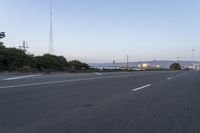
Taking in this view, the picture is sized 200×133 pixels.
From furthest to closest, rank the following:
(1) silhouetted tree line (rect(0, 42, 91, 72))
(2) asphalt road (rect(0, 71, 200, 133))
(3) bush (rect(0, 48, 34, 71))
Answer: (1) silhouetted tree line (rect(0, 42, 91, 72))
(3) bush (rect(0, 48, 34, 71))
(2) asphalt road (rect(0, 71, 200, 133))

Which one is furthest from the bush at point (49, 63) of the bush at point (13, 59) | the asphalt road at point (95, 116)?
the asphalt road at point (95, 116)

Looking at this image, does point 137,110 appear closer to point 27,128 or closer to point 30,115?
point 30,115

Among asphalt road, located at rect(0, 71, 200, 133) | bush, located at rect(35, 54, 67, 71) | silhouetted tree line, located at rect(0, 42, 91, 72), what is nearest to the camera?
asphalt road, located at rect(0, 71, 200, 133)

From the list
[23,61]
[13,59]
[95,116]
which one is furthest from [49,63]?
[95,116]

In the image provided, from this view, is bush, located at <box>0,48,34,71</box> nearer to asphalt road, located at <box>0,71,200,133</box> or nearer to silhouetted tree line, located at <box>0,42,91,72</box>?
silhouetted tree line, located at <box>0,42,91,72</box>

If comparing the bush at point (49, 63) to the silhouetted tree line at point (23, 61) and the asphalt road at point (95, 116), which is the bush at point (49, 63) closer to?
the silhouetted tree line at point (23, 61)

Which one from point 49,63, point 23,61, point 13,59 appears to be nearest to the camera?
point 13,59

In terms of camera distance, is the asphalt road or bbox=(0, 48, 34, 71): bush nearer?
the asphalt road

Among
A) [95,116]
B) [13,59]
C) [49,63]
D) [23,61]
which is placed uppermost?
[13,59]

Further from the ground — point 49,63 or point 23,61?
point 23,61

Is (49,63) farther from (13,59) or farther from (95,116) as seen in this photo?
(95,116)

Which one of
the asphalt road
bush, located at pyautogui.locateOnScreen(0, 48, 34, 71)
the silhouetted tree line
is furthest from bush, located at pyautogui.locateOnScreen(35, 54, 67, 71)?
the asphalt road

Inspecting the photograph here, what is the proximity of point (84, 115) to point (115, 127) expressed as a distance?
178 cm

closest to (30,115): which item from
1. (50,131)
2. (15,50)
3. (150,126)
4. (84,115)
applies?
(84,115)
